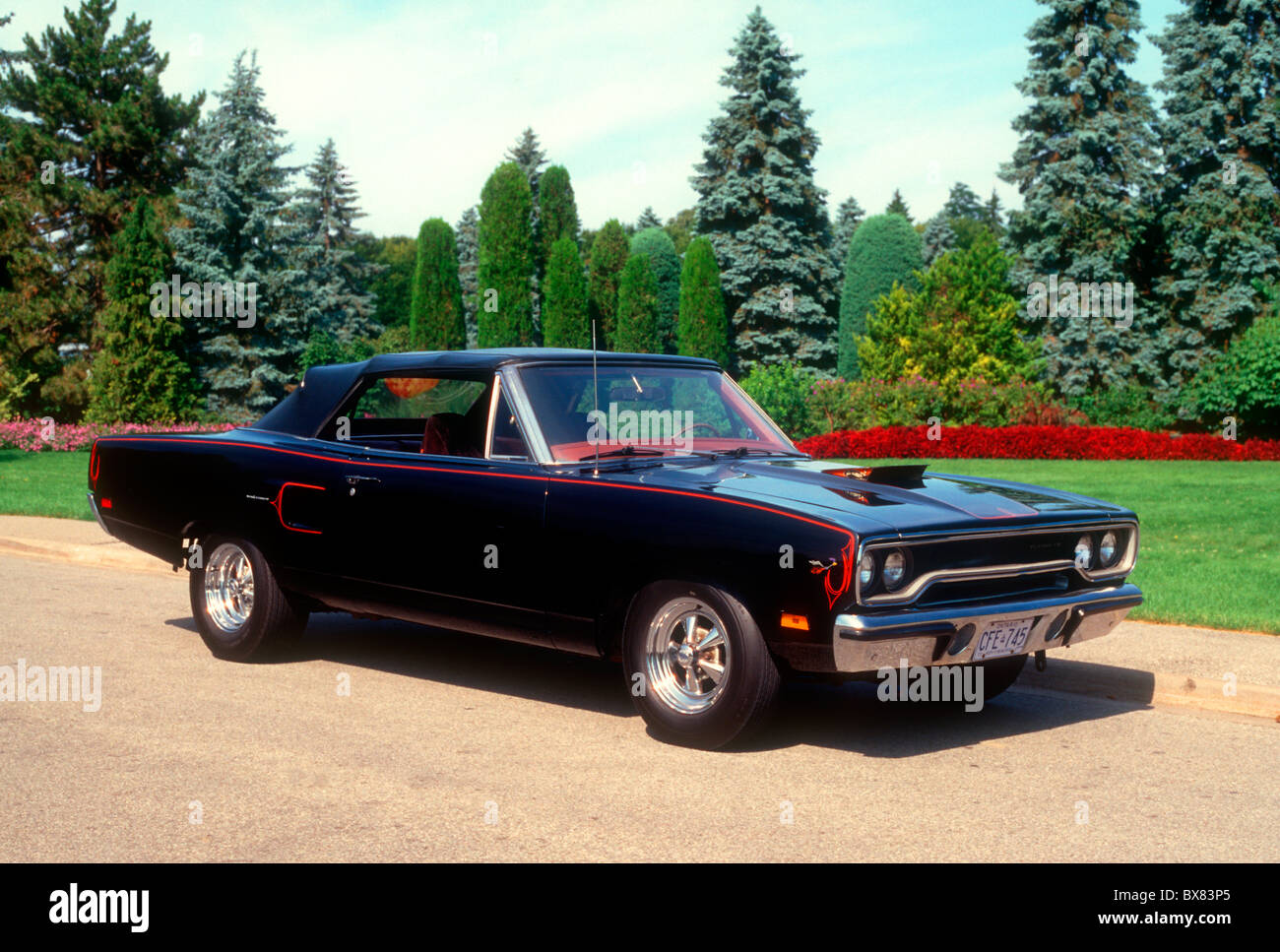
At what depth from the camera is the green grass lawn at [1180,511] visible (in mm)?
10094

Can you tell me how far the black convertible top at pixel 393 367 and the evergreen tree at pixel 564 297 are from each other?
38382 mm

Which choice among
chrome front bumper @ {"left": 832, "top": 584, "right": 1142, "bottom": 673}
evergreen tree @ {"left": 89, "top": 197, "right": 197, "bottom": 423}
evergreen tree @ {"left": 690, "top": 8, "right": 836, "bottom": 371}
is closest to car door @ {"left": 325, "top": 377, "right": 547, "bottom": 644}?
chrome front bumper @ {"left": 832, "top": 584, "right": 1142, "bottom": 673}

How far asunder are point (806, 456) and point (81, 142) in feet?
153

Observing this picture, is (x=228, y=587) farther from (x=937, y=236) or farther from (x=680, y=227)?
(x=680, y=227)

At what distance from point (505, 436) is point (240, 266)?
36389 mm

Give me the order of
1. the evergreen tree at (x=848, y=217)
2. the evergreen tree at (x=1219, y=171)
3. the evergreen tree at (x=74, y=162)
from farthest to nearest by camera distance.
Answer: the evergreen tree at (x=848, y=217) < the evergreen tree at (x=74, y=162) < the evergreen tree at (x=1219, y=171)

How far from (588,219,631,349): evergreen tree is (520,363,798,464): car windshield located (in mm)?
43668

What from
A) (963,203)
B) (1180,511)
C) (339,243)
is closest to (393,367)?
(1180,511)

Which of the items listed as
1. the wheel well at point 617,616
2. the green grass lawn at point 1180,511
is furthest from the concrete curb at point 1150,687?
the wheel well at point 617,616

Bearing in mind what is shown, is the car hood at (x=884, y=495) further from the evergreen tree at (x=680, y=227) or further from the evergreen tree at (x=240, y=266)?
the evergreen tree at (x=680, y=227)

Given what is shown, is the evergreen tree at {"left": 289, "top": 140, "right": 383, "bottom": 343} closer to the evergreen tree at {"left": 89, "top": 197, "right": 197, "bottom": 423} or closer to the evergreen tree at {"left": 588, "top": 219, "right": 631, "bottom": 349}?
the evergreen tree at {"left": 588, "top": 219, "right": 631, "bottom": 349}

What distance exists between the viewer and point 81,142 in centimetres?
4772
